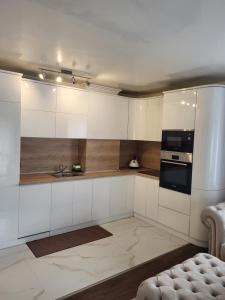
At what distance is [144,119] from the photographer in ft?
13.9

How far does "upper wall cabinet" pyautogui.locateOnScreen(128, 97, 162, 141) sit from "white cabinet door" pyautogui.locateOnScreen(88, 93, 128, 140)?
144 millimetres

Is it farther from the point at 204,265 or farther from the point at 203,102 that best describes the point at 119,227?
the point at 203,102

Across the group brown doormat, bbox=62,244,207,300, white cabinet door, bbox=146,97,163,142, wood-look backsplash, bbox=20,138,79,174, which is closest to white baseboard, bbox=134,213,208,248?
brown doormat, bbox=62,244,207,300

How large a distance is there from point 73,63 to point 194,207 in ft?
8.22

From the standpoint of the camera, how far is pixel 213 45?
2.14 meters

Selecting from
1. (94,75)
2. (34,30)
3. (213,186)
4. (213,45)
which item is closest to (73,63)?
(94,75)

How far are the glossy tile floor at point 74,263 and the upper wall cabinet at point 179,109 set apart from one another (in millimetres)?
1690

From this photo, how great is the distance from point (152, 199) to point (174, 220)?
0.52 m

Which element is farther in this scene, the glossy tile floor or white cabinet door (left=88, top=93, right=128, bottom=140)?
white cabinet door (left=88, top=93, right=128, bottom=140)

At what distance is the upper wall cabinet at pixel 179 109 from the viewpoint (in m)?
3.17

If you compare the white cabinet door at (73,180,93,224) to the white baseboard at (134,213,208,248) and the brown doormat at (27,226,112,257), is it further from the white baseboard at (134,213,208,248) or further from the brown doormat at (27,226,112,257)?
the white baseboard at (134,213,208,248)

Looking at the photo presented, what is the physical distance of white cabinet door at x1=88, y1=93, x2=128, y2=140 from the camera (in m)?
3.81

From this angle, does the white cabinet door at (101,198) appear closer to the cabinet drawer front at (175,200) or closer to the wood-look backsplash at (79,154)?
the wood-look backsplash at (79,154)

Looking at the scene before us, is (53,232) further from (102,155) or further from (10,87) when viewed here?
(10,87)
